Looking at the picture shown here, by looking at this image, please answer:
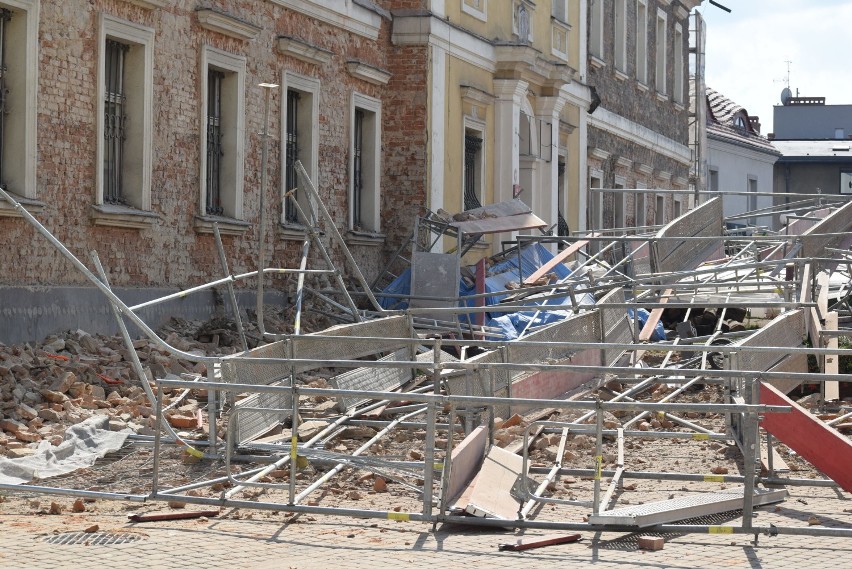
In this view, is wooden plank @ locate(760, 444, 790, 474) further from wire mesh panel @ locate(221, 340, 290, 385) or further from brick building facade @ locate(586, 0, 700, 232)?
brick building facade @ locate(586, 0, 700, 232)

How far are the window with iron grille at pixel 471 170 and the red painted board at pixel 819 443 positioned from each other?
1509 centimetres

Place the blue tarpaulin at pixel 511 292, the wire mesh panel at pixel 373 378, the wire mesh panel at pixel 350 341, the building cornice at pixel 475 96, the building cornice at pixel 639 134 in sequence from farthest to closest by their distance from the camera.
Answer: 1. the building cornice at pixel 639 134
2. the building cornice at pixel 475 96
3. the blue tarpaulin at pixel 511 292
4. the wire mesh panel at pixel 350 341
5. the wire mesh panel at pixel 373 378

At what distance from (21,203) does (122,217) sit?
66.5 inches

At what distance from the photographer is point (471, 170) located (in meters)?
23.6

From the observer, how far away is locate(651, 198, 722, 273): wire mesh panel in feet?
64.5

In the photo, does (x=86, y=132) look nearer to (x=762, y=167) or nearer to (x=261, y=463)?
(x=261, y=463)

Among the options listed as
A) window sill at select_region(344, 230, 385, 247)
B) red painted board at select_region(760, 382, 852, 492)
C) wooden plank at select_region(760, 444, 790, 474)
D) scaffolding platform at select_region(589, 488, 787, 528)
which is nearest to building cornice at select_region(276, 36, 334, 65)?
window sill at select_region(344, 230, 385, 247)

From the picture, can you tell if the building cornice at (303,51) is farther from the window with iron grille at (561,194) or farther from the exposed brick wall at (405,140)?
the window with iron grille at (561,194)

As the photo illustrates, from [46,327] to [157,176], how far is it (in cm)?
267

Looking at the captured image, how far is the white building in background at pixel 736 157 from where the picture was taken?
4709cm

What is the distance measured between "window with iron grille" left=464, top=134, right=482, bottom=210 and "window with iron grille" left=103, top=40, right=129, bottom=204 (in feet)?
30.3

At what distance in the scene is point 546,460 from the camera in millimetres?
10148

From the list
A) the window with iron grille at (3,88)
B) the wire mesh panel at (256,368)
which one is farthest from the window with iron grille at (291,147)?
the wire mesh panel at (256,368)

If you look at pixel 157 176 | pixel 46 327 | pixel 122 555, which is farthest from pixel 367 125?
pixel 122 555
